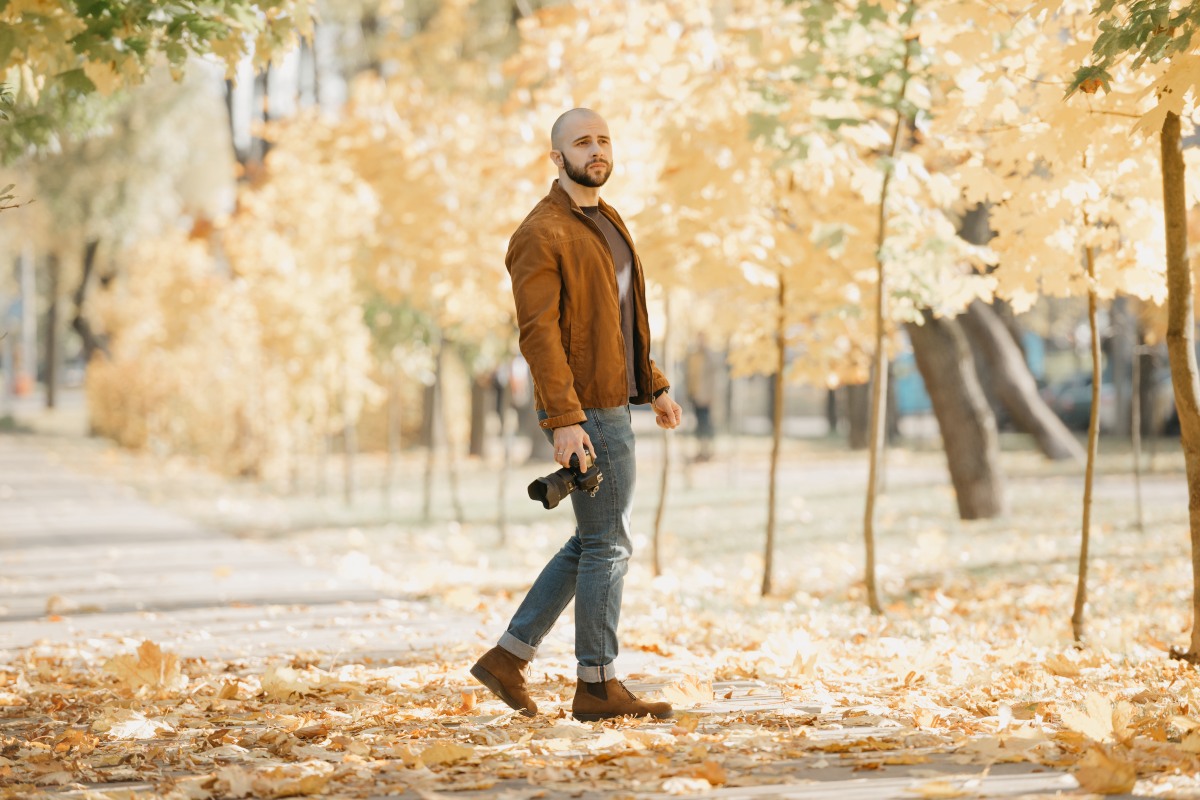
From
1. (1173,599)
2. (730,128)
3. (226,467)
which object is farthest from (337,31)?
(1173,599)

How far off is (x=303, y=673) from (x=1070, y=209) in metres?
4.00

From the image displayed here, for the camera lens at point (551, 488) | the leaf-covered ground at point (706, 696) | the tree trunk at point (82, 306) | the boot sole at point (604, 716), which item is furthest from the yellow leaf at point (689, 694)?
the tree trunk at point (82, 306)

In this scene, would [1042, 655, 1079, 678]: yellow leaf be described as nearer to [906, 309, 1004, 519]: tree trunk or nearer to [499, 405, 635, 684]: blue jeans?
[499, 405, 635, 684]: blue jeans

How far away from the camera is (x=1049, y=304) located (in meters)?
29.1

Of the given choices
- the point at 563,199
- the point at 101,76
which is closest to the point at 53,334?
the point at 101,76

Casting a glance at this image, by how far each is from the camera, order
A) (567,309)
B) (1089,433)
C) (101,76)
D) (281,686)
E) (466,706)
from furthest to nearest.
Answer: (1089,433) < (101,76) < (281,686) < (466,706) < (567,309)

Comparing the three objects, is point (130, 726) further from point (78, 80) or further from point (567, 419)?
point (78, 80)

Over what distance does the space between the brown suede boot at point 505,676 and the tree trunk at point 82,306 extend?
3419 centimetres

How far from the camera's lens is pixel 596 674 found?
454 centimetres

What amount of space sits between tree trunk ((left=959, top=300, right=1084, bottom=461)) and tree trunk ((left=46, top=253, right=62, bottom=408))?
32.3m

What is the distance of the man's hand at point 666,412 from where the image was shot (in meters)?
4.64

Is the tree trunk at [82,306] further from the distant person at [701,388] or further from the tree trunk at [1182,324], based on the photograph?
the tree trunk at [1182,324]

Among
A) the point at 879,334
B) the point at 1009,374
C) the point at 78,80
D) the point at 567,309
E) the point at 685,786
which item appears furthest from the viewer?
the point at 1009,374

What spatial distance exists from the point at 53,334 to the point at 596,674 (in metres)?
41.3
